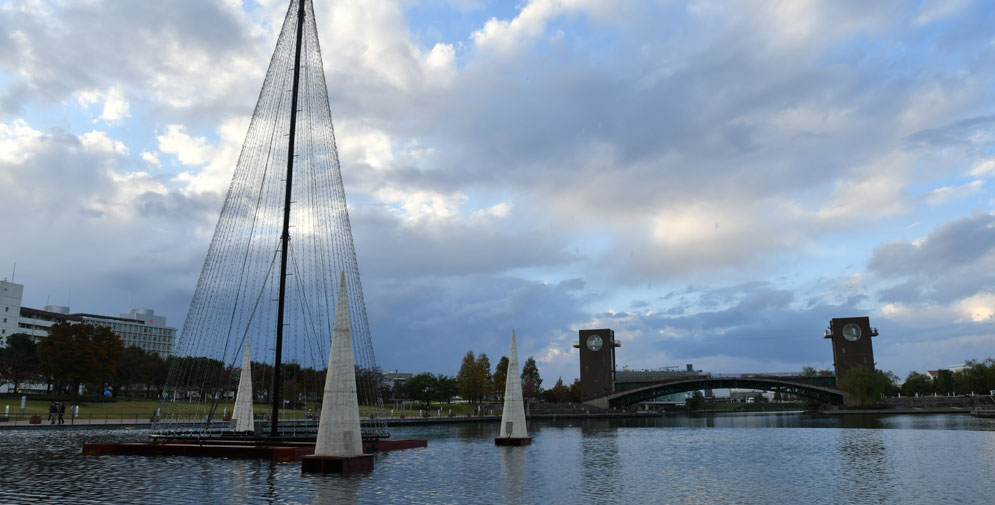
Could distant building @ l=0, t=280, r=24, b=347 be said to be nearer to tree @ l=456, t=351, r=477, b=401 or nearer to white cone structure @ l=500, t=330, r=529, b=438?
tree @ l=456, t=351, r=477, b=401

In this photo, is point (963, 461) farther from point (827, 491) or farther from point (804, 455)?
point (827, 491)

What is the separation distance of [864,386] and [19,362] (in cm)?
18381

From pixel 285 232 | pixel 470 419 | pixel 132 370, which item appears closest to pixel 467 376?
pixel 470 419

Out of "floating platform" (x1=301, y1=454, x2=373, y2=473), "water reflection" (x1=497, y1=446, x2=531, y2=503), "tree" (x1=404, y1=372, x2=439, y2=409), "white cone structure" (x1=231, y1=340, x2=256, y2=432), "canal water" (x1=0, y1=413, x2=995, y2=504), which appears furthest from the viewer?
"tree" (x1=404, y1=372, x2=439, y2=409)

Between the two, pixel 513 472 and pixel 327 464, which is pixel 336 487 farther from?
pixel 513 472

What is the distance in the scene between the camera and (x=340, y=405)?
37406 mm

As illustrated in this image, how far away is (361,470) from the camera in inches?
1537

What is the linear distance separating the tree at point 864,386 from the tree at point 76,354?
16874cm

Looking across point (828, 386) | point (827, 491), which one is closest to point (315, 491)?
point (827, 491)

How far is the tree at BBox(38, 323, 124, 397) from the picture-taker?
333 feet

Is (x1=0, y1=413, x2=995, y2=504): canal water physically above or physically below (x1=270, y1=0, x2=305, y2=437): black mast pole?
below

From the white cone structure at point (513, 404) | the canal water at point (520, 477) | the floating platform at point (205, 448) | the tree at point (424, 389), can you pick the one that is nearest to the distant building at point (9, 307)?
the tree at point (424, 389)

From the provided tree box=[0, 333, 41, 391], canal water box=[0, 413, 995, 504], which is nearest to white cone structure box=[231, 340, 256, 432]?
canal water box=[0, 413, 995, 504]

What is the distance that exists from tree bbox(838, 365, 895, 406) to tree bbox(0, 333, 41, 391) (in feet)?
593
